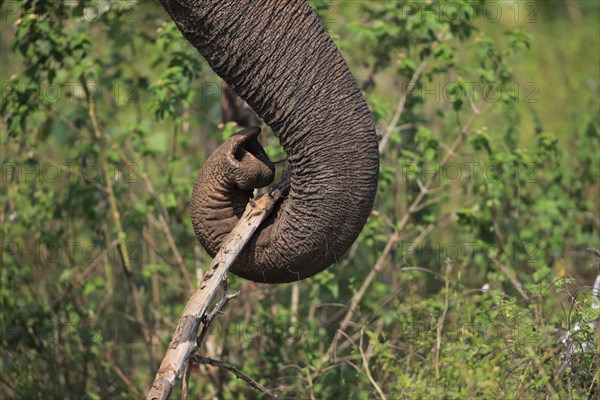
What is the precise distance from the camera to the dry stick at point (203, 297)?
2.85 metres

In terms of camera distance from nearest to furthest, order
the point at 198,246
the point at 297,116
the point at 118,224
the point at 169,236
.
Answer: the point at 297,116, the point at 118,224, the point at 169,236, the point at 198,246

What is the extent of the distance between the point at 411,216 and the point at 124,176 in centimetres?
171

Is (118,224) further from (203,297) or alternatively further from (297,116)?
(297,116)

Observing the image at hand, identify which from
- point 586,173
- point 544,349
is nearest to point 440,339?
point 544,349

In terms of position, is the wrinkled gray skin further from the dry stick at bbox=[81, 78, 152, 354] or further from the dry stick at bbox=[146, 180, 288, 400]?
the dry stick at bbox=[81, 78, 152, 354]

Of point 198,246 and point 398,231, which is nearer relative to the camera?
point 398,231

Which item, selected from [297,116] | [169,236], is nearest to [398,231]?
[169,236]

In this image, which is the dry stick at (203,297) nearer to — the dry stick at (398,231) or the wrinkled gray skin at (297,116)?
the wrinkled gray skin at (297,116)

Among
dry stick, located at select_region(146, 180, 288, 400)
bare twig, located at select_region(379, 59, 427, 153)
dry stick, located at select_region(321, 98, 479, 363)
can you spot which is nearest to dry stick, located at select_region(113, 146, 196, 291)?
dry stick, located at select_region(321, 98, 479, 363)

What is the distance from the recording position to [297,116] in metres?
3.03

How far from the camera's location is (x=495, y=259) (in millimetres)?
5258

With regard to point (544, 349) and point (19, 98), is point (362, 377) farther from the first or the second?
point (19, 98)

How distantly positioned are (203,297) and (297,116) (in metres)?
0.65

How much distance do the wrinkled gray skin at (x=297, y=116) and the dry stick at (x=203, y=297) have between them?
7 centimetres
